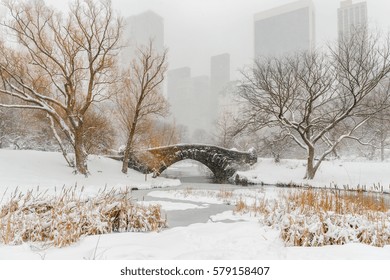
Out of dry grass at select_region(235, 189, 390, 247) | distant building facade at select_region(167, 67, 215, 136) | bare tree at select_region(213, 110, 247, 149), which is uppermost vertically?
distant building facade at select_region(167, 67, 215, 136)

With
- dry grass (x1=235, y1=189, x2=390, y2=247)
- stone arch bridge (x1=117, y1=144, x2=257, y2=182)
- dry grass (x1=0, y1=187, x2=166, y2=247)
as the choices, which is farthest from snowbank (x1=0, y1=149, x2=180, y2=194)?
dry grass (x1=235, y1=189, x2=390, y2=247)

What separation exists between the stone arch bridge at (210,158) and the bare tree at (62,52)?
7054 mm

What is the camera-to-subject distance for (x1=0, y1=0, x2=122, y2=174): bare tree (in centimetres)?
1816

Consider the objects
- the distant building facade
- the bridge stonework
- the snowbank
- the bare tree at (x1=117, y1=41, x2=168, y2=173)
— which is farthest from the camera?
the distant building facade

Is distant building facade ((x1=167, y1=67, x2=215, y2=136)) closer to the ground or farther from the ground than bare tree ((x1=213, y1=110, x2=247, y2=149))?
farther from the ground

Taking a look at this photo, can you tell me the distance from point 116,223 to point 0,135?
26461 millimetres

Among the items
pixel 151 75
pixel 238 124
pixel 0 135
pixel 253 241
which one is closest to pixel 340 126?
pixel 238 124

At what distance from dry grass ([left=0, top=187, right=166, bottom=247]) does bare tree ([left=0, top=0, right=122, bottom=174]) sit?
46.2 ft

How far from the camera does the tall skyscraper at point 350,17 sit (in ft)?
60.2

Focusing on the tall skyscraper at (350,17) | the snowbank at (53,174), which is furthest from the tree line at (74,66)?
the tall skyscraper at (350,17)

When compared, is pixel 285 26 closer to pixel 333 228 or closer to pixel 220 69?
pixel 220 69

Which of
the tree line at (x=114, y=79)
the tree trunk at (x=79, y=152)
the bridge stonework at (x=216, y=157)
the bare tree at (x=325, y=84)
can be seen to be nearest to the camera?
the tree line at (x=114, y=79)

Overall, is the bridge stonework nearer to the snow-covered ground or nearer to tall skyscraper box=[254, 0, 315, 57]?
the snow-covered ground

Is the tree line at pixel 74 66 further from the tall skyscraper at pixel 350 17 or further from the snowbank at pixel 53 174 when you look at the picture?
the tall skyscraper at pixel 350 17
